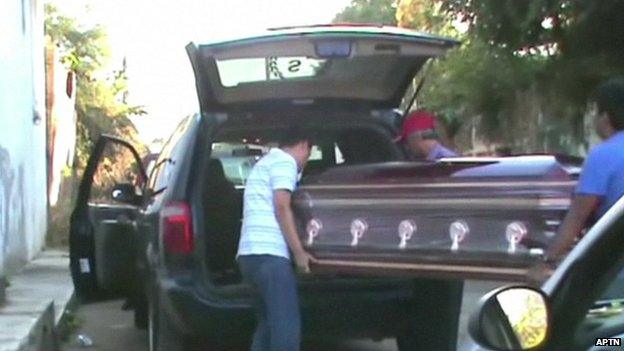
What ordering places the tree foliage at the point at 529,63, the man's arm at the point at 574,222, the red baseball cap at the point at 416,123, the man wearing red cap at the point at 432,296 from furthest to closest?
the tree foliage at the point at 529,63, the red baseball cap at the point at 416,123, the man wearing red cap at the point at 432,296, the man's arm at the point at 574,222

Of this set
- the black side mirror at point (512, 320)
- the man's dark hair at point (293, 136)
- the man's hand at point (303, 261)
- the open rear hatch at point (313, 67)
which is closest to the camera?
the black side mirror at point (512, 320)

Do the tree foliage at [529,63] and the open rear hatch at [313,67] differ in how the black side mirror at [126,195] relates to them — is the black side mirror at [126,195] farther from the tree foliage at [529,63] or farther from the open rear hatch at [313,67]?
the tree foliage at [529,63]

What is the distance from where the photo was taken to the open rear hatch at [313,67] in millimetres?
6934

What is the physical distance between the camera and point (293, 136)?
22.3ft

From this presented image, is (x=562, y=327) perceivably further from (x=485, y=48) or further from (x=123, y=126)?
(x=123, y=126)

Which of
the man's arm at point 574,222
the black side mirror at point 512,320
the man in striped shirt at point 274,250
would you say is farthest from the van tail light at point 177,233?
the black side mirror at point 512,320

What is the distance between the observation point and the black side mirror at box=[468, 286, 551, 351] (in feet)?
10.2

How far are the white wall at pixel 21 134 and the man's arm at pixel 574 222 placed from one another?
697 cm

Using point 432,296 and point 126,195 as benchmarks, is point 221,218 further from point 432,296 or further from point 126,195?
point 432,296

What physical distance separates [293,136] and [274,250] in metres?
0.68

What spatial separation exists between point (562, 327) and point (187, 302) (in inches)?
161

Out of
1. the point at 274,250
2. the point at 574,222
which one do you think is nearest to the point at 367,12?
the point at 274,250

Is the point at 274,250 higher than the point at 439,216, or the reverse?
the point at 439,216

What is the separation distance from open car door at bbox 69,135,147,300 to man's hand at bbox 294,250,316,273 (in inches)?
90.7
